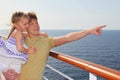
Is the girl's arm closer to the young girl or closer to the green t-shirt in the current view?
Result: the young girl

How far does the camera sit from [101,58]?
60969 millimetres

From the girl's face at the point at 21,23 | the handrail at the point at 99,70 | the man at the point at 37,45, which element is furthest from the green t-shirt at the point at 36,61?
the handrail at the point at 99,70

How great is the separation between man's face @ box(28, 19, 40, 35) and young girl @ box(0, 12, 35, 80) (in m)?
0.20

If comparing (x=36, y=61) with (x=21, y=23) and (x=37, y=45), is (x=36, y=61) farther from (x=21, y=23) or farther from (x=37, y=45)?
(x=21, y=23)

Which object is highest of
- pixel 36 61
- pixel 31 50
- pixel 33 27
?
pixel 33 27

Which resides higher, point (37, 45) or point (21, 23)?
point (21, 23)

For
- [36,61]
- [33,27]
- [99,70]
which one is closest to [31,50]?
[36,61]

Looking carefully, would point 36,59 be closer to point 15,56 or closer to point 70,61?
point 15,56

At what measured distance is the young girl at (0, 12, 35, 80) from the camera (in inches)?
88.2

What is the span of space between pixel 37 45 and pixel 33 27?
188 millimetres

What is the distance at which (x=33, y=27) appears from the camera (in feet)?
8.41

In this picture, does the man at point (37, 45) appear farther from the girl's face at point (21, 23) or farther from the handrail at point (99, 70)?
the handrail at point (99, 70)

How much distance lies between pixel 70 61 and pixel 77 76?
4002 centimetres

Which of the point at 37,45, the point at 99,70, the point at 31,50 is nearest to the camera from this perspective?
the point at 99,70
